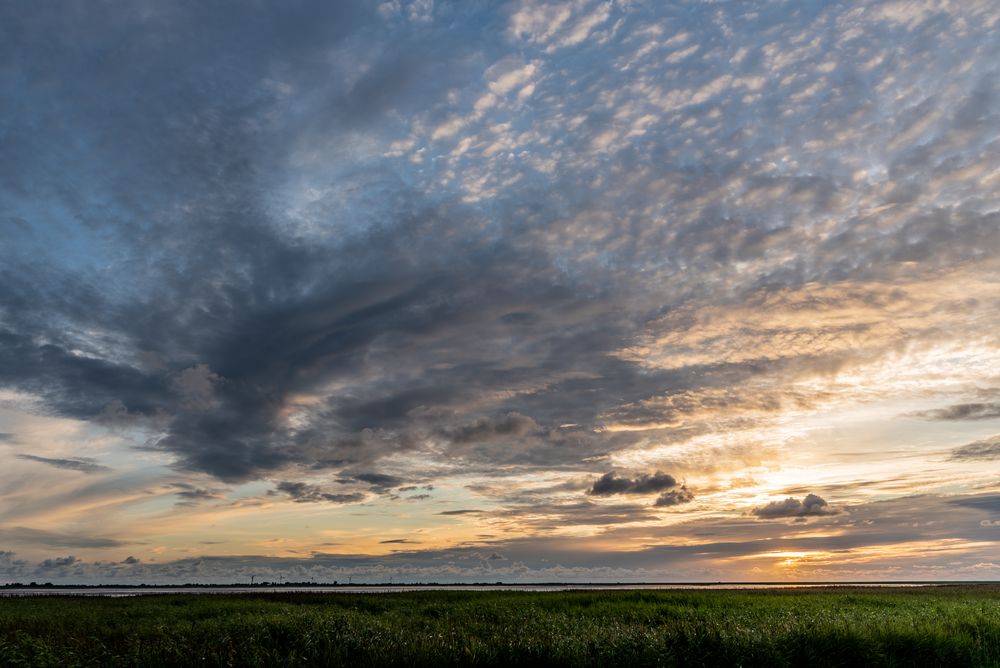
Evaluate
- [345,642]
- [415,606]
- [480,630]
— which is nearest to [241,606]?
[415,606]

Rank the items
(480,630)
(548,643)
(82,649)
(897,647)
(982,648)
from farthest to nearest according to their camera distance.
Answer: (480,630) < (982,648) < (897,647) < (82,649) < (548,643)

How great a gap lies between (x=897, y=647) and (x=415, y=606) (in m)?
33.1

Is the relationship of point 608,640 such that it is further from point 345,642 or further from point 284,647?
point 284,647

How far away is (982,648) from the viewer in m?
21.7

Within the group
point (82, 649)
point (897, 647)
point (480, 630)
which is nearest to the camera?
point (82, 649)

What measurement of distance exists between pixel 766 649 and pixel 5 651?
2033 centimetres

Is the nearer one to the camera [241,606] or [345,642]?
[345,642]

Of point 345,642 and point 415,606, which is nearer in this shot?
point 345,642

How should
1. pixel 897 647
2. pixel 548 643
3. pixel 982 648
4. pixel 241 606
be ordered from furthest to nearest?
pixel 241 606, pixel 982 648, pixel 897 647, pixel 548 643

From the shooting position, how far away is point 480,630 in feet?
77.1

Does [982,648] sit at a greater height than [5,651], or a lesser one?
lesser

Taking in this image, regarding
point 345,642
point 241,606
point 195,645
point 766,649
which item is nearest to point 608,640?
point 766,649

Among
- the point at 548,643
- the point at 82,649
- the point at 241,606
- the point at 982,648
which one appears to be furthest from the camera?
the point at 241,606

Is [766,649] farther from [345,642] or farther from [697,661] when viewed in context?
[345,642]
